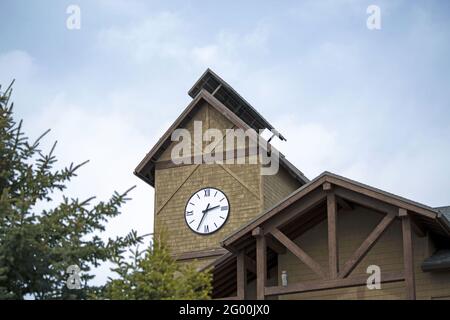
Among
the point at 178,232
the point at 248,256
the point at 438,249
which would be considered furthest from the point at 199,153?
the point at 438,249

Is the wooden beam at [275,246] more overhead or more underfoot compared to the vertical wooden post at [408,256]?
more overhead

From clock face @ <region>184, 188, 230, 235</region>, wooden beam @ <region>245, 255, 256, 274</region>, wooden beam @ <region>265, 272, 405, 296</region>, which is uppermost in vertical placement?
clock face @ <region>184, 188, 230, 235</region>

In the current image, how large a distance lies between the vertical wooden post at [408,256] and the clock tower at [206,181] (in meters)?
8.15

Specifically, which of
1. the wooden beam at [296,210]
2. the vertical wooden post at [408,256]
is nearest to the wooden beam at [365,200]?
the vertical wooden post at [408,256]

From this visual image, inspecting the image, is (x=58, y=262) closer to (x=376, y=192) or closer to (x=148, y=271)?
(x=148, y=271)

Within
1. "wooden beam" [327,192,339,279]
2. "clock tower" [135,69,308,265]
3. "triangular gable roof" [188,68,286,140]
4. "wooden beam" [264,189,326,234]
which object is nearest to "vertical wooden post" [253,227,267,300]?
"wooden beam" [264,189,326,234]

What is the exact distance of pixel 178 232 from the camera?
27859 mm

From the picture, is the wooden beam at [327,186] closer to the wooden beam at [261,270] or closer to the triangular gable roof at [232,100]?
the wooden beam at [261,270]

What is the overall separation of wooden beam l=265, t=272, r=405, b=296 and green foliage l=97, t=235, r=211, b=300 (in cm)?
717

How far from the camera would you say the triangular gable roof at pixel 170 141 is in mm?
28469

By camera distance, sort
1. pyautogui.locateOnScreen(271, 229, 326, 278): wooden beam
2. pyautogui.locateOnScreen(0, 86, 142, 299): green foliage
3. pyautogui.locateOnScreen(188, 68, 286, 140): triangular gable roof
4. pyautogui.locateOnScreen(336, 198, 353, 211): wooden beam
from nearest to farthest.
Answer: pyautogui.locateOnScreen(0, 86, 142, 299): green foliage, pyautogui.locateOnScreen(271, 229, 326, 278): wooden beam, pyautogui.locateOnScreen(336, 198, 353, 211): wooden beam, pyautogui.locateOnScreen(188, 68, 286, 140): triangular gable roof

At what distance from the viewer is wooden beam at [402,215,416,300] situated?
744 inches

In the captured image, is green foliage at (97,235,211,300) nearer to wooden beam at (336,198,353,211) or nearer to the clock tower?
wooden beam at (336,198,353,211)
